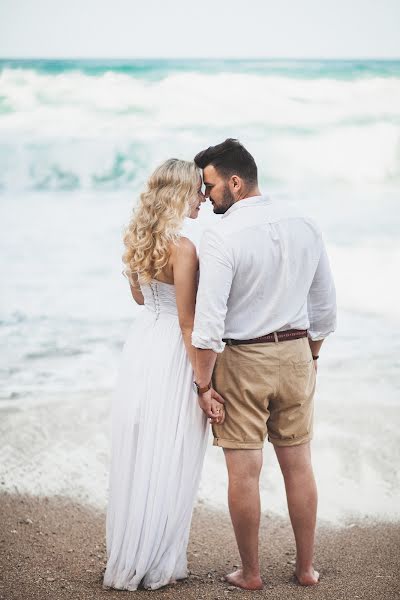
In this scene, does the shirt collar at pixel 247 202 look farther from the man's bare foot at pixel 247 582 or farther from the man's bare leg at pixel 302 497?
the man's bare foot at pixel 247 582

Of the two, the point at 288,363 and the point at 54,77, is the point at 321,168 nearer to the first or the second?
the point at 54,77

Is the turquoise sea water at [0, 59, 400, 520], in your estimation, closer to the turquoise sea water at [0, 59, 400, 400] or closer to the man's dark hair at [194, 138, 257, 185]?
the turquoise sea water at [0, 59, 400, 400]

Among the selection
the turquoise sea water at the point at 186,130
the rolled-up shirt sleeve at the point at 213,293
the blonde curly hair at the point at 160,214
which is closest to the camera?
the rolled-up shirt sleeve at the point at 213,293

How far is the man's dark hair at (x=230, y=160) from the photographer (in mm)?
2219

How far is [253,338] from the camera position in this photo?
220 cm

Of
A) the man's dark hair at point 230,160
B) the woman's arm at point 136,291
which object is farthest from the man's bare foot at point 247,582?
the man's dark hair at point 230,160

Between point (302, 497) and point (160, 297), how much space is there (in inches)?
30.6

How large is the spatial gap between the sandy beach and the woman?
0.39 feet

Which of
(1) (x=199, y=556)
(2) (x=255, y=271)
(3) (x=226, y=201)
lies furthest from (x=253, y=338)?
(1) (x=199, y=556)

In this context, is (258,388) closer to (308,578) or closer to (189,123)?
(308,578)

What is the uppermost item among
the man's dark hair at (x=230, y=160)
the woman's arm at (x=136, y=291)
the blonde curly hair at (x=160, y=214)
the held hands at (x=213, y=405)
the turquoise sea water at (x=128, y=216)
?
the man's dark hair at (x=230, y=160)

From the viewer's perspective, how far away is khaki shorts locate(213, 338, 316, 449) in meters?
2.19
